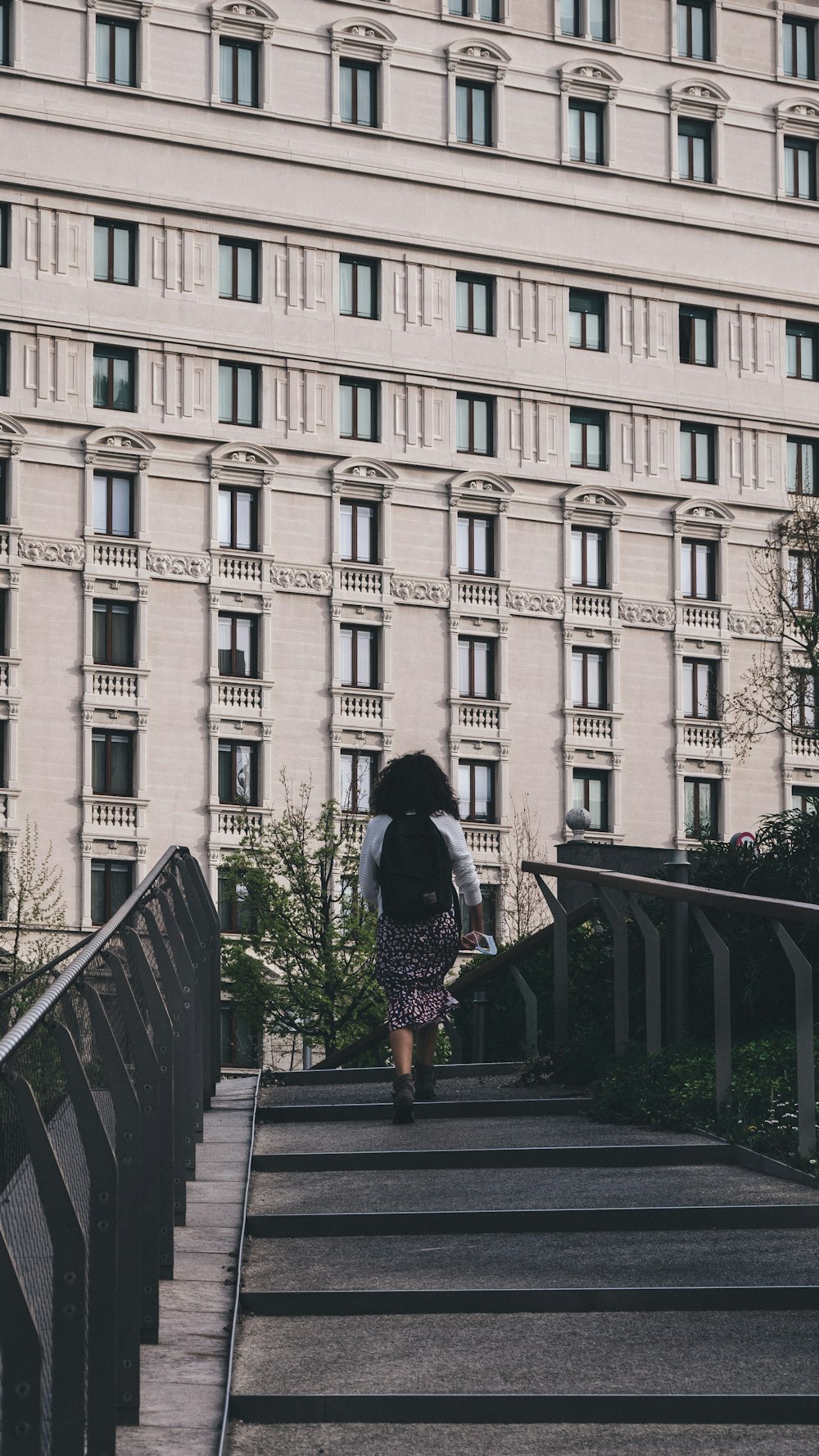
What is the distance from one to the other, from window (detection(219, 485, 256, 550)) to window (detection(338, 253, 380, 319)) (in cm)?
566

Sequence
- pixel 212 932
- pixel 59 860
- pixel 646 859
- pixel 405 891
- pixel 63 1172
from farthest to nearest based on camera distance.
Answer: pixel 59 860
pixel 646 859
pixel 212 932
pixel 405 891
pixel 63 1172

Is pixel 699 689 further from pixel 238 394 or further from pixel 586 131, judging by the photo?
pixel 586 131

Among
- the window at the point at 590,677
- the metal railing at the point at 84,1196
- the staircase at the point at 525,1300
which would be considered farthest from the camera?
the window at the point at 590,677

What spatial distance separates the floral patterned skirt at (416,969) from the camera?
11.4 metres

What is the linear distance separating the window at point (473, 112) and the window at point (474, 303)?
12.3 ft

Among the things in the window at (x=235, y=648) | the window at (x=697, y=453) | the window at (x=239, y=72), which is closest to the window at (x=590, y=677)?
the window at (x=697, y=453)

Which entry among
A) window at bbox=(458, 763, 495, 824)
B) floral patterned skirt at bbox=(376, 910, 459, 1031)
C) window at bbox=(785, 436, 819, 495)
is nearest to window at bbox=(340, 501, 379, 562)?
window at bbox=(458, 763, 495, 824)

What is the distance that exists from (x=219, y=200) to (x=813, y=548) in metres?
23.2

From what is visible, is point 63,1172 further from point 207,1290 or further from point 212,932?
point 212,932

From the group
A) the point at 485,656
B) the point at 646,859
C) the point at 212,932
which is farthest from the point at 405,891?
the point at 485,656

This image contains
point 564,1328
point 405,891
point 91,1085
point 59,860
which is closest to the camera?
point 91,1085

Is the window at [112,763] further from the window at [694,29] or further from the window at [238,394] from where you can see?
the window at [694,29]

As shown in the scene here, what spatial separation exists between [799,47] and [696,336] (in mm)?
9917

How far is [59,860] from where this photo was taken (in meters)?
53.8
